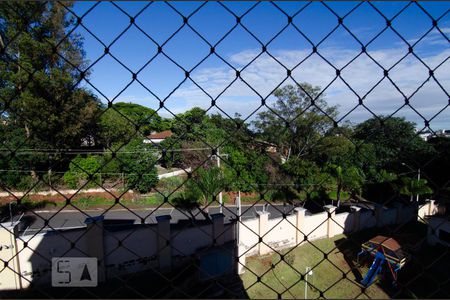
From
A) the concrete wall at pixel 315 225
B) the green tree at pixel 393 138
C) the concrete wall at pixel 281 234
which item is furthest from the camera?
the concrete wall at pixel 315 225

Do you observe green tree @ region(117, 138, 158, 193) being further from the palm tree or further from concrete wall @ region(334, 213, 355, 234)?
the palm tree

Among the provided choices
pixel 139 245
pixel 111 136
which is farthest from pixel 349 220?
pixel 111 136

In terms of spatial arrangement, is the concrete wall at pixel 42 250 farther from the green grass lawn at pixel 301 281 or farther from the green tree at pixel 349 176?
the green tree at pixel 349 176

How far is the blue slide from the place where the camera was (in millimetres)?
4816

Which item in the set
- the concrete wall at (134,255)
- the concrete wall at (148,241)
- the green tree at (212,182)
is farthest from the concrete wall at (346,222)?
the concrete wall at (134,255)

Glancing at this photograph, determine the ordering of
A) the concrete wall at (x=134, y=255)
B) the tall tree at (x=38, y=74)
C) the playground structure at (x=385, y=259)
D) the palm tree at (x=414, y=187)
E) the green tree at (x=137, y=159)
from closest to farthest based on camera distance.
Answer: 1. the tall tree at (x=38, y=74)
2. the concrete wall at (x=134, y=255)
3. the playground structure at (x=385, y=259)
4. the palm tree at (x=414, y=187)
5. the green tree at (x=137, y=159)

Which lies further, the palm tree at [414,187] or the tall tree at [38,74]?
the palm tree at [414,187]

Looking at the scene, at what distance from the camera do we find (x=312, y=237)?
643cm

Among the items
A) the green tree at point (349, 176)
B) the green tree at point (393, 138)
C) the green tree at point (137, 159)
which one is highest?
the green tree at point (137, 159)

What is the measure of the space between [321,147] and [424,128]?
8018 millimetres

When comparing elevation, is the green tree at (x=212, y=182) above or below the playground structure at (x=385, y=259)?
above

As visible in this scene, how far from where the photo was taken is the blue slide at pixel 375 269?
4.82m

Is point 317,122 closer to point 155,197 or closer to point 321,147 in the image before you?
point 321,147

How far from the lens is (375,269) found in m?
4.94
